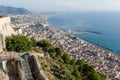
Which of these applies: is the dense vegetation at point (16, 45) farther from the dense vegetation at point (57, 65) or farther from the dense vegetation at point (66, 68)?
the dense vegetation at point (66, 68)

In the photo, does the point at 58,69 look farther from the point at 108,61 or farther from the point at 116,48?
the point at 116,48

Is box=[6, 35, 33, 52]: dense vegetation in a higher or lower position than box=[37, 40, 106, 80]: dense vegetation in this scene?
higher

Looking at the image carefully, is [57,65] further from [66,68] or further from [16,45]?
[16,45]

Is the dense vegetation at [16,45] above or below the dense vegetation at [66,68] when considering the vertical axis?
above

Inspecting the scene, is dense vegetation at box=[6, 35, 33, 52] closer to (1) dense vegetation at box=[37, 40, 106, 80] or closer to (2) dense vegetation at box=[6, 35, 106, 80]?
(2) dense vegetation at box=[6, 35, 106, 80]

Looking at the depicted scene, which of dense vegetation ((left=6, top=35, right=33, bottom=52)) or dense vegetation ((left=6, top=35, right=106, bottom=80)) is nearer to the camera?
dense vegetation ((left=6, top=35, right=106, bottom=80))

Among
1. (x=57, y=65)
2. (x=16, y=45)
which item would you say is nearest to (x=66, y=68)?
(x=57, y=65)

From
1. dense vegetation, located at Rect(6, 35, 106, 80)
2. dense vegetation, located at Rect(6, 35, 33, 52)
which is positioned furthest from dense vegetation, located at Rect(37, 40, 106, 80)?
dense vegetation, located at Rect(6, 35, 33, 52)

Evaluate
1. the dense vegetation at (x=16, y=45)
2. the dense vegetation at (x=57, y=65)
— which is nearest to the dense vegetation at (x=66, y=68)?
the dense vegetation at (x=57, y=65)

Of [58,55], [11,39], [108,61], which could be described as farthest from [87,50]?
Result: [11,39]
